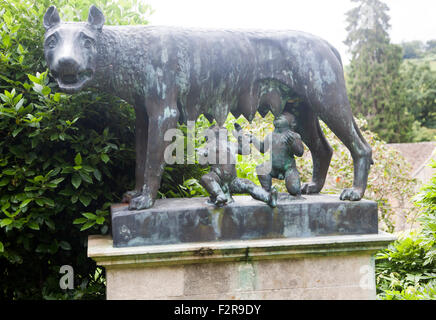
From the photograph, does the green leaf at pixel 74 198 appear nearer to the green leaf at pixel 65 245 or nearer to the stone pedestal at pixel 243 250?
the stone pedestal at pixel 243 250

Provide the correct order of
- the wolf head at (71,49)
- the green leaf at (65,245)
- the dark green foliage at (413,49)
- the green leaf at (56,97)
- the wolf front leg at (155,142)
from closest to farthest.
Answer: the wolf head at (71,49)
the wolf front leg at (155,142)
the green leaf at (56,97)
the green leaf at (65,245)
the dark green foliage at (413,49)

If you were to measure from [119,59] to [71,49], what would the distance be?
33 cm

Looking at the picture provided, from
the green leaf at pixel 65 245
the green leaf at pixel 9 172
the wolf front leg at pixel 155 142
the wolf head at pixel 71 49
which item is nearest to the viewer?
the wolf head at pixel 71 49

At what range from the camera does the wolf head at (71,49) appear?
259 centimetres

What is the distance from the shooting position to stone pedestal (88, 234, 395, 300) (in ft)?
8.71

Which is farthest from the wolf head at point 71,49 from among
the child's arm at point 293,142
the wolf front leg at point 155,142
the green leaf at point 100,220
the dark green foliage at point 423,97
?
the dark green foliage at point 423,97

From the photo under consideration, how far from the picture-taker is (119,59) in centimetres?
281

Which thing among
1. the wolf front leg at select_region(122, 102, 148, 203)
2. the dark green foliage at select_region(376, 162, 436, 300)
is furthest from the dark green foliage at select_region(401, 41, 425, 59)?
the wolf front leg at select_region(122, 102, 148, 203)

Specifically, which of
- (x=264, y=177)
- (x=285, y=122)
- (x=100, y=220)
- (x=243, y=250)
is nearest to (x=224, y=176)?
(x=264, y=177)

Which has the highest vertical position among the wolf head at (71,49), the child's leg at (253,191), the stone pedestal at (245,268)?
the wolf head at (71,49)

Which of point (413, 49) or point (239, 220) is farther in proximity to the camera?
point (413, 49)

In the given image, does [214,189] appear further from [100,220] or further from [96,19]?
[96,19]

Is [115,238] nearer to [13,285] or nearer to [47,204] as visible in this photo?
[47,204]

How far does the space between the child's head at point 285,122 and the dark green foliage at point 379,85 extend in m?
17.7
